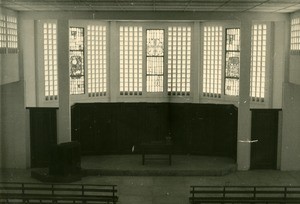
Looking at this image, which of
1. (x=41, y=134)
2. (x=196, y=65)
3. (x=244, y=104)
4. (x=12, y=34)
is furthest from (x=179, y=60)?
(x=12, y=34)

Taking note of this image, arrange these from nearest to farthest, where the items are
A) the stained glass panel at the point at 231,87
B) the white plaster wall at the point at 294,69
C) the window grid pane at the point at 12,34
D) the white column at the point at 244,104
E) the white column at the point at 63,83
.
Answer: the window grid pane at the point at 12,34, the white plaster wall at the point at 294,69, the white column at the point at 63,83, the white column at the point at 244,104, the stained glass panel at the point at 231,87

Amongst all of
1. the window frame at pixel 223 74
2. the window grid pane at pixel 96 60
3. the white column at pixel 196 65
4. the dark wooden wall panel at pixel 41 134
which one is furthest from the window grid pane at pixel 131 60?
the dark wooden wall panel at pixel 41 134

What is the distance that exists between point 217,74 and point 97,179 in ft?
25.0

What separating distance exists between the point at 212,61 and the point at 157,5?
596 centimetres

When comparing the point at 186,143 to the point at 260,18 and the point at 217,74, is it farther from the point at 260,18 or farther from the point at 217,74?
the point at 260,18

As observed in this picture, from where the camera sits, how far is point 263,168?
847 inches

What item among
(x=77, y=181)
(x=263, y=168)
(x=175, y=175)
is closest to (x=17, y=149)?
(x=77, y=181)

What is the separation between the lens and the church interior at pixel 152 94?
19.5 m

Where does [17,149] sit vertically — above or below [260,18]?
below

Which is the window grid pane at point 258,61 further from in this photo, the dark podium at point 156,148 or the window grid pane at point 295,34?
the dark podium at point 156,148

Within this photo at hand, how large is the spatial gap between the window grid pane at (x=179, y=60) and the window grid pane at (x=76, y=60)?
4.01 m

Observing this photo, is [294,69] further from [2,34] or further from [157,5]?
[2,34]

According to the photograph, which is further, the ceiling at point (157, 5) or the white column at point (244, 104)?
the white column at point (244, 104)

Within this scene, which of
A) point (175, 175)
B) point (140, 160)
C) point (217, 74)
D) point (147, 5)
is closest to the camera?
point (147, 5)
